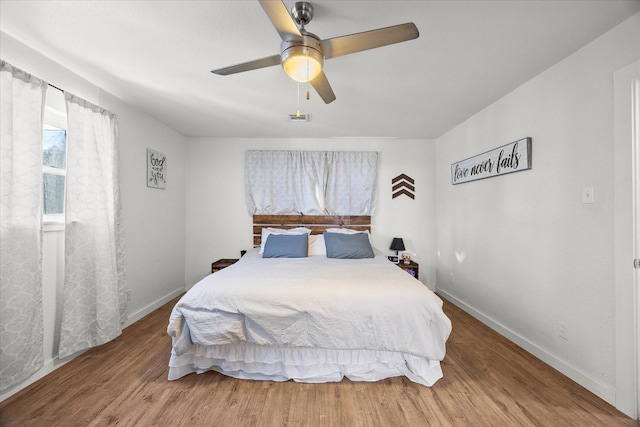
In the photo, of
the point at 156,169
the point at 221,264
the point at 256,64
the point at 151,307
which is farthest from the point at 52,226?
the point at 256,64

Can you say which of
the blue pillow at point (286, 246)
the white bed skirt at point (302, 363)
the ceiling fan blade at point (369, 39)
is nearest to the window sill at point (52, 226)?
the white bed skirt at point (302, 363)

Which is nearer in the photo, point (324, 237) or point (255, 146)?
point (324, 237)

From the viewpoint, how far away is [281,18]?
→ 1.28 metres

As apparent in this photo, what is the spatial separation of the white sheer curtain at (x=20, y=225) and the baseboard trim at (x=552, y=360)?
3739mm

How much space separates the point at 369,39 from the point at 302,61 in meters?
0.35

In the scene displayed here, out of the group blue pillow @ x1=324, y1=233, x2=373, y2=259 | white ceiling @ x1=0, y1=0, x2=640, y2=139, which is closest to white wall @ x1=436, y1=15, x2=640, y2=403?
white ceiling @ x1=0, y1=0, x2=640, y2=139

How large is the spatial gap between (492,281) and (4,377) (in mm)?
3948

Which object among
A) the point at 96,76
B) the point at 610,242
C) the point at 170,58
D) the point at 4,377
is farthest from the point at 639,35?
the point at 4,377

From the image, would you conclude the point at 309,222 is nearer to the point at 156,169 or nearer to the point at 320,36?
the point at 156,169

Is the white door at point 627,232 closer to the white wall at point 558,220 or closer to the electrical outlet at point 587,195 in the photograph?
the white wall at point 558,220

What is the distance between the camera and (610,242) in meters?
1.79

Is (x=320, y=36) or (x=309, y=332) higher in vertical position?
(x=320, y=36)

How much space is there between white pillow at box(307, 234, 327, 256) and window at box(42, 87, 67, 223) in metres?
2.44

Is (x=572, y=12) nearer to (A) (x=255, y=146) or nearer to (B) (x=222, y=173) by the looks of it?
(A) (x=255, y=146)
